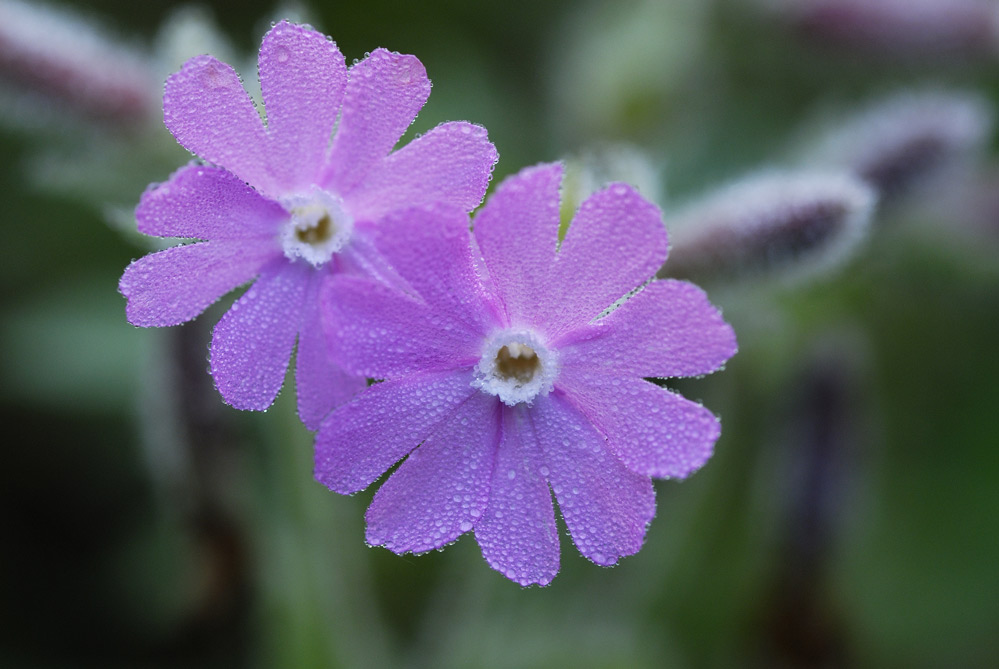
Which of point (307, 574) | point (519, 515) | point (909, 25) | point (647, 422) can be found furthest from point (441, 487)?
point (909, 25)

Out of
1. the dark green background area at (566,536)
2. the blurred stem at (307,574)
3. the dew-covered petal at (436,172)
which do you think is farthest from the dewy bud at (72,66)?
the dew-covered petal at (436,172)

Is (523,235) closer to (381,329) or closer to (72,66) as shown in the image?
(381,329)

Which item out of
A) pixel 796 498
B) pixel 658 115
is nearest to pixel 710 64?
pixel 658 115

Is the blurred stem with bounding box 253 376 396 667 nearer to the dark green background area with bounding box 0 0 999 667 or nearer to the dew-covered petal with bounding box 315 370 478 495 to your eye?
the dark green background area with bounding box 0 0 999 667

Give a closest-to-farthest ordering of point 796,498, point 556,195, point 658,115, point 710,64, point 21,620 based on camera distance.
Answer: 1. point 556,195
2. point 796,498
3. point 21,620
4. point 658,115
5. point 710,64

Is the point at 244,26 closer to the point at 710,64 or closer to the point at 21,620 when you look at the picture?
the point at 710,64
